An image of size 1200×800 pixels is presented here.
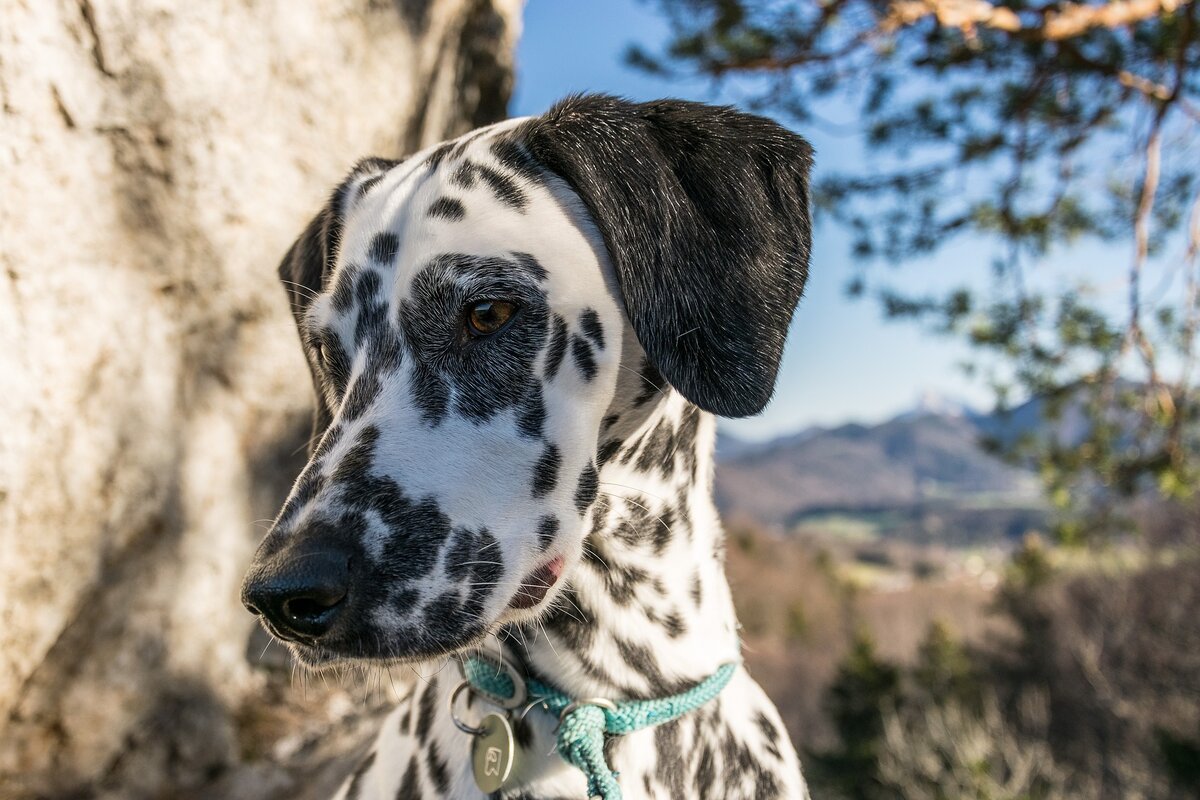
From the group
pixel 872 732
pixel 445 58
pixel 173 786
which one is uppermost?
pixel 445 58

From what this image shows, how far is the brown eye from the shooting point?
1.72 meters

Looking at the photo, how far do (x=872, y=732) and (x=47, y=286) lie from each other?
105 ft

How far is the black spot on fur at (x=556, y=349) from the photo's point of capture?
173 centimetres

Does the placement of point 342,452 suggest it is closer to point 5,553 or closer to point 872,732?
point 5,553

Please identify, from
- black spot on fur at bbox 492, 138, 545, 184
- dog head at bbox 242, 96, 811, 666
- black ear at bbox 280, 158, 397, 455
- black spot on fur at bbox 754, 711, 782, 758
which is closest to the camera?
dog head at bbox 242, 96, 811, 666

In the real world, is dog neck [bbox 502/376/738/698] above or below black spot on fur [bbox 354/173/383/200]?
below

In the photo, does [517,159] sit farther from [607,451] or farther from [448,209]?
[607,451]

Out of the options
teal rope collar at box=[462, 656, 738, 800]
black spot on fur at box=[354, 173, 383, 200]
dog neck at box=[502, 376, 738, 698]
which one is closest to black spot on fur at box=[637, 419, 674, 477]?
dog neck at box=[502, 376, 738, 698]

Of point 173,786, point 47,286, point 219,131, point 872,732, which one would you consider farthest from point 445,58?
point 872,732

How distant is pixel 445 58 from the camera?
4.51m

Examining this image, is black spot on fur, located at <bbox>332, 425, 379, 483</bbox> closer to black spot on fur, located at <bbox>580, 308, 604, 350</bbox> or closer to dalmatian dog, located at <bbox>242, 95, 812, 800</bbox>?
dalmatian dog, located at <bbox>242, 95, 812, 800</bbox>

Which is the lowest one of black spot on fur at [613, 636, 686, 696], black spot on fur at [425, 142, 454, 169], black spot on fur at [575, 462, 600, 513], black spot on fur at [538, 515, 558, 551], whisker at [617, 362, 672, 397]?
black spot on fur at [613, 636, 686, 696]

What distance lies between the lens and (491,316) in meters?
1.72

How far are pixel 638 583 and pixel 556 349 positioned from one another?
0.57 meters
